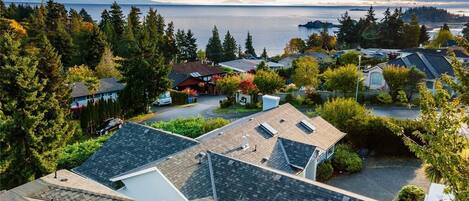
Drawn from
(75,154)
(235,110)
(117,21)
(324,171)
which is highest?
(117,21)

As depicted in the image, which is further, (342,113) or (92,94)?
(92,94)

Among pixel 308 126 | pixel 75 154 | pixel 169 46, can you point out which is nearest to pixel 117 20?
pixel 169 46

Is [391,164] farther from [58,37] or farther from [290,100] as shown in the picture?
[58,37]

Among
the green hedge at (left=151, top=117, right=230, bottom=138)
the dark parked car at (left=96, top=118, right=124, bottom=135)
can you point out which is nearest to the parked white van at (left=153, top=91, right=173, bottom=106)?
the dark parked car at (left=96, top=118, right=124, bottom=135)

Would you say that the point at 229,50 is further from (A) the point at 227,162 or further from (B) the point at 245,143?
(A) the point at 227,162

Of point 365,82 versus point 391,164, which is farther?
point 365,82

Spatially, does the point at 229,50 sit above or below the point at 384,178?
above

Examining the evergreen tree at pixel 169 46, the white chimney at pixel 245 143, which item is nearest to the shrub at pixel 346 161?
the white chimney at pixel 245 143

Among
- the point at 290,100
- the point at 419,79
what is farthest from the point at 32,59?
the point at 419,79

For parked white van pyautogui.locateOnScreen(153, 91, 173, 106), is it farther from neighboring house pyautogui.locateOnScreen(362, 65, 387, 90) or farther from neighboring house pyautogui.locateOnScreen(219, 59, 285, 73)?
neighboring house pyautogui.locateOnScreen(362, 65, 387, 90)
